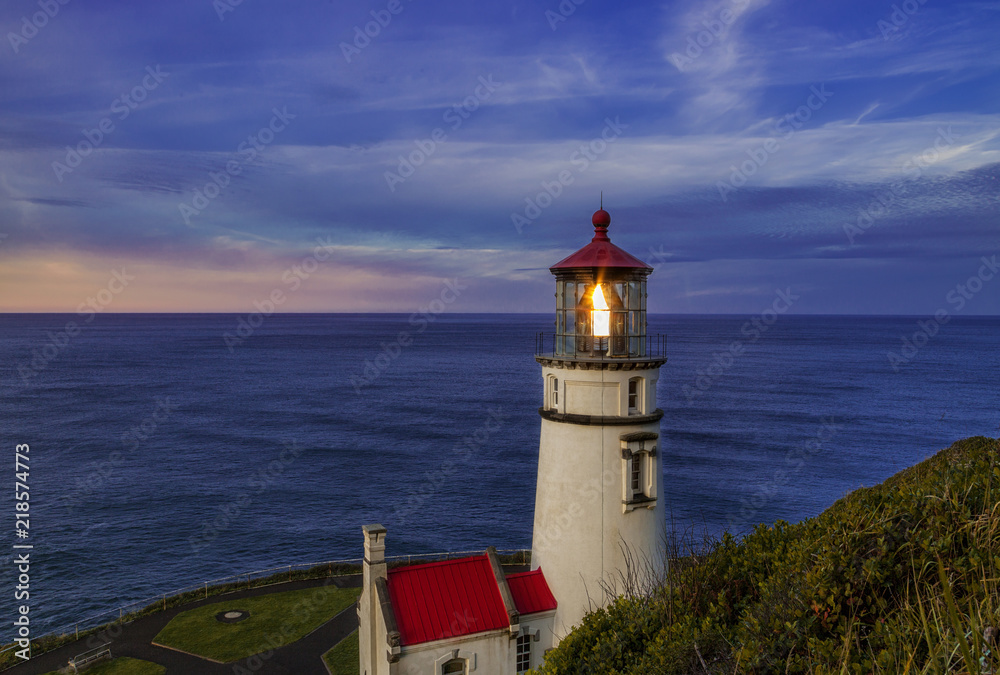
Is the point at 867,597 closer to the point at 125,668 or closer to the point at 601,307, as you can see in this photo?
the point at 601,307

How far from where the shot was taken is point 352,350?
169 metres

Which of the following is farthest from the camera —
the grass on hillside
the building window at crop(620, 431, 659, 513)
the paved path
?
the paved path

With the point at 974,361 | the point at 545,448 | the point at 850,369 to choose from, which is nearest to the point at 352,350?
the point at 850,369

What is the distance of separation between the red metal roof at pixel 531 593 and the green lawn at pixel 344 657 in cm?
796

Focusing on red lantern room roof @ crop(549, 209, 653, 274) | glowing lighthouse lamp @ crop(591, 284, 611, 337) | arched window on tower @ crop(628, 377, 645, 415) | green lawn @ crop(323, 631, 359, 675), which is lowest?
green lawn @ crop(323, 631, 359, 675)

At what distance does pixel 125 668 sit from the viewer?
2048cm

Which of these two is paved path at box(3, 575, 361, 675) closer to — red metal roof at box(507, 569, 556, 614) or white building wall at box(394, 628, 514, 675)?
white building wall at box(394, 628, 514, 675)

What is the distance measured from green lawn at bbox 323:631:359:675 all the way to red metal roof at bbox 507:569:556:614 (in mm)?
7955

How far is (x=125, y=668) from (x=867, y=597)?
23.0 m

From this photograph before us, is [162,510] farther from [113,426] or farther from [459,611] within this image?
[459,611]

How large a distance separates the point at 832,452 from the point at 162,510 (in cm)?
5582

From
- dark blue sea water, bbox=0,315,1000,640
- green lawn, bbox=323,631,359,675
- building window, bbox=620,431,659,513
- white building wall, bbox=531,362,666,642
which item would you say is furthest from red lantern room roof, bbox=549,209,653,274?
green lawn, bbox=323,631,359,675

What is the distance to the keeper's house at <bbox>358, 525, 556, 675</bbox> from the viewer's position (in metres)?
15.1

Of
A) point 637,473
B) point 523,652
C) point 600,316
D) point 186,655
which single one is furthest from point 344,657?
point 600,316
